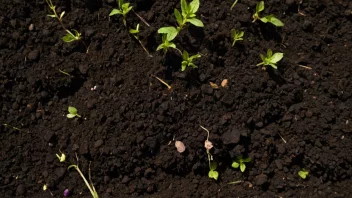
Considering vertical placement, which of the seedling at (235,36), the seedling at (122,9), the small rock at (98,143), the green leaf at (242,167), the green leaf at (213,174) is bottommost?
the green leaf at (213,174)

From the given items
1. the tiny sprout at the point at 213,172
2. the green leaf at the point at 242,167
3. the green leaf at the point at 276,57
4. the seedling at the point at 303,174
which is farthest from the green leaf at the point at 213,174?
the green leaf at the point at 276,57

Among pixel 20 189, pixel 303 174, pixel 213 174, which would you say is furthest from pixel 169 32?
pixel 20 189

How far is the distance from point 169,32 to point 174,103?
381 millimetres

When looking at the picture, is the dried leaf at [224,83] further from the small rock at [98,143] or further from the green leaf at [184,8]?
the small rock at [98,143]

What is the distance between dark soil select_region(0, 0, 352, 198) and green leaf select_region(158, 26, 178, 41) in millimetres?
134

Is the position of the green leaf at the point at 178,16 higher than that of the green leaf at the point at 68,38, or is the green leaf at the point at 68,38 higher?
the green leaf at the point at 178,16

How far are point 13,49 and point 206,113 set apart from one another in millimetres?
1166

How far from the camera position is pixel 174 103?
2.19 metres

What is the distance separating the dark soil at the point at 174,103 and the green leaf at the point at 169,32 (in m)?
0.13

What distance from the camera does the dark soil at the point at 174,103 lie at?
2.17 m

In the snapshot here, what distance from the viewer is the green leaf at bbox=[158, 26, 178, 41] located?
6.91 feet

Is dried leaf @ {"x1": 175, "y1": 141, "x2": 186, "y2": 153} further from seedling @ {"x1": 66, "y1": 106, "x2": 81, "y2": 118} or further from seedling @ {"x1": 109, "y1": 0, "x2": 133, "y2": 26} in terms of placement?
seedling @ {"x1": 109, "y1": 0, "x2": 133, "y2": 26}

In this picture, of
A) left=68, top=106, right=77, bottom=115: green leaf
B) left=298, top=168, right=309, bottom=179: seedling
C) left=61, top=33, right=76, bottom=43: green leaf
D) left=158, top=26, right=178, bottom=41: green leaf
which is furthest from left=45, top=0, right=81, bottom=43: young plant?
left=298, top=168, right=309, bottom=179: seedling

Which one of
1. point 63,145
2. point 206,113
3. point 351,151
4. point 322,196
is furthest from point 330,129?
point 63,145
